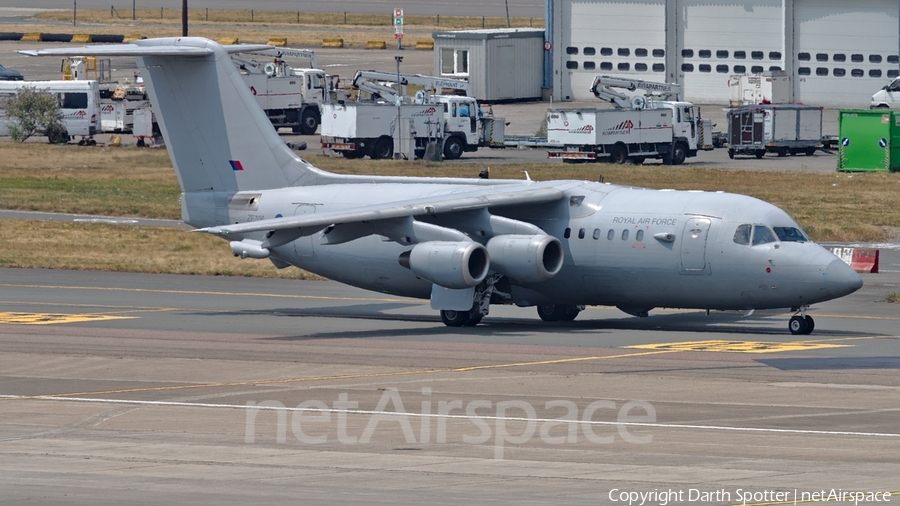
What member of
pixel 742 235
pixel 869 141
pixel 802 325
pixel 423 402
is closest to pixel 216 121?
pixel 742 235

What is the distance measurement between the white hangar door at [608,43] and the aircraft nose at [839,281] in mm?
61194

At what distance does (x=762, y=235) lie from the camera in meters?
27.8

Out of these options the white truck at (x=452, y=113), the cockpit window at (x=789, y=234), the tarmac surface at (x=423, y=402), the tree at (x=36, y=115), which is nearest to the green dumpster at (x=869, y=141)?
the white truck at (x=452, y=113)

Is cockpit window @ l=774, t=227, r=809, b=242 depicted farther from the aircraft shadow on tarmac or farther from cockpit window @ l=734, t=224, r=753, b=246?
the aircraft shadow on tarmac

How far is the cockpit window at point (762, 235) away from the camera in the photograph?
27766 mm

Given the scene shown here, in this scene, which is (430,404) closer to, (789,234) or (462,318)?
(462,318)

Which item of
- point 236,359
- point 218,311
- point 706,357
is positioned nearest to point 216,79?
point 218,311

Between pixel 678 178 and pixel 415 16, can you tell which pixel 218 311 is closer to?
pixel 678 178

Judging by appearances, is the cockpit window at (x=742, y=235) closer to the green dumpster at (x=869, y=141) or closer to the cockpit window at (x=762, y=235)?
the cockpit window at (x=762, y=235)

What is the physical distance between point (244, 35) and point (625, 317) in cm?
8805

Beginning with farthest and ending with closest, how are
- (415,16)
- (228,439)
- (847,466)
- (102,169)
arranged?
1. (415,16)
2. (102,169)
3. (228,439)
4. (847,466)

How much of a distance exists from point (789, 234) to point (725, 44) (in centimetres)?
5912

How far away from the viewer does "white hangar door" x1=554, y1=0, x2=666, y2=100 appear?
8719cm

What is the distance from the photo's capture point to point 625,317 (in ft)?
105
